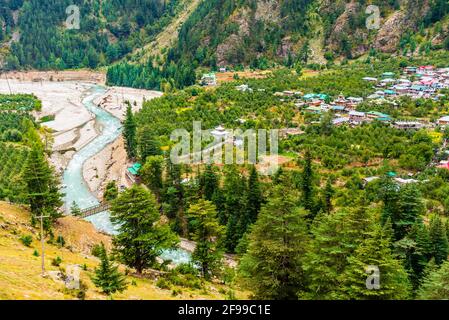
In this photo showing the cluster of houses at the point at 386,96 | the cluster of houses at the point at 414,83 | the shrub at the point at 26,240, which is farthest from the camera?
the cluster of houses at the point at 414,83

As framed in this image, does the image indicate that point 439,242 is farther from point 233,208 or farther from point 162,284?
point 162,284

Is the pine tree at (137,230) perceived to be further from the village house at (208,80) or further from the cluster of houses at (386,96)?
the village house at (208,80)

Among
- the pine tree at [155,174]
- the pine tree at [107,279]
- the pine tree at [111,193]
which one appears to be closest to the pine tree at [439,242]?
the pine tree at [107,279]

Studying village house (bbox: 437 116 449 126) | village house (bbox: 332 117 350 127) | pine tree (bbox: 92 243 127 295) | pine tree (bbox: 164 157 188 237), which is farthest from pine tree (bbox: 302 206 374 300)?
village house (bbox: 437 116 449 126)

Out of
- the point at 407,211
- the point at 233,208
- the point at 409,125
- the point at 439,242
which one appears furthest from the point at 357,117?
the point at 439,242

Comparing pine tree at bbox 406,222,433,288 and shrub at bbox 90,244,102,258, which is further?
shrub at bbox 90,244,102,258

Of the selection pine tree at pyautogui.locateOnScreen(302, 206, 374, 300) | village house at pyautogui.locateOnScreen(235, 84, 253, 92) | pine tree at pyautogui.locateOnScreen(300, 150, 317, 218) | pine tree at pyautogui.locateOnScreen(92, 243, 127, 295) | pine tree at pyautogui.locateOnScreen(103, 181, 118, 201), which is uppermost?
pine tree at pyautogui.locateOnScreen(302, 206, 374, 300)

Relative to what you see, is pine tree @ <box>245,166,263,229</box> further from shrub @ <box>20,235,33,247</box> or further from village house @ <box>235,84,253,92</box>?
village house @ <box>235,84,253,92</box>
